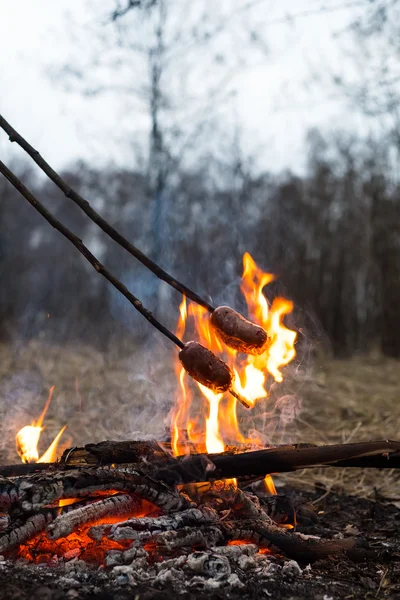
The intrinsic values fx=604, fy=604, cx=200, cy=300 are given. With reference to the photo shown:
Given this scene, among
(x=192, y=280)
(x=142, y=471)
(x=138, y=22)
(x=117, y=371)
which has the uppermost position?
(x=138, y=22)

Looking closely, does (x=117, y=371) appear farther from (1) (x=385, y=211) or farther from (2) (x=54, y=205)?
(2) (x=54, y=205)

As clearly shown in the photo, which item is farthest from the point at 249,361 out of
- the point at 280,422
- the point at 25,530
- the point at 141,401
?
the point at 141,401

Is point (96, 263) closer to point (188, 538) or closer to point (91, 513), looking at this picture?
point (91, 513)

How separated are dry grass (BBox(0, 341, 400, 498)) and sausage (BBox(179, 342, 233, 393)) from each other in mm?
1021

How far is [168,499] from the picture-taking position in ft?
8.31

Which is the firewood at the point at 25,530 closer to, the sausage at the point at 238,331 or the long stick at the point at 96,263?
the long stick at the point at 96,263

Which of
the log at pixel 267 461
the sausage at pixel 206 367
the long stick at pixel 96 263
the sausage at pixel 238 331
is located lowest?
the log at pixel 267 461

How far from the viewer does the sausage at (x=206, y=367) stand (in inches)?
94.1

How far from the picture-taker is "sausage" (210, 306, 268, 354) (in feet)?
8.05

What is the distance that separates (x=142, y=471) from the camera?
2.52 meters

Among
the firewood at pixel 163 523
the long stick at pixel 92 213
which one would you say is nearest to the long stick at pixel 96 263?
the long stick at pixel 92 213

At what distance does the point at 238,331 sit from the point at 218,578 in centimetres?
92

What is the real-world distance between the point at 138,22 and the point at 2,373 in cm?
639

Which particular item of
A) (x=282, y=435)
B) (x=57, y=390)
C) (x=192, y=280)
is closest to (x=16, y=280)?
(x=192, y=280)
